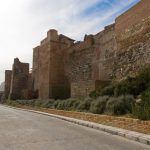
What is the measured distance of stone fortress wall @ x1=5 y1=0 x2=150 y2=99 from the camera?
18.7 m

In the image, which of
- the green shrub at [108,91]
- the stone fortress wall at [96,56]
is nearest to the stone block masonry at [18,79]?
the stone fortress wall at [96,56]

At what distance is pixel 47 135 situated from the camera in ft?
34.4

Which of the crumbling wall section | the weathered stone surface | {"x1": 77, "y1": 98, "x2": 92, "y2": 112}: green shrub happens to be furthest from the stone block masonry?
{"x1": 77, "y1": 98, "x2": 92, "y2": 112}: green shrub

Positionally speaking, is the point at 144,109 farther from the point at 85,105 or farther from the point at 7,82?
the point at 7,82

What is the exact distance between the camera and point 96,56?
89.2ft

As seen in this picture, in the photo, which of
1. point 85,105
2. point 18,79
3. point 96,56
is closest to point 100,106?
point 85,105

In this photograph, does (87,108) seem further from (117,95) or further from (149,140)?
(149,140)

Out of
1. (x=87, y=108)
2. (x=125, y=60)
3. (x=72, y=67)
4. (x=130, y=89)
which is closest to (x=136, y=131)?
(x=130, y=89)

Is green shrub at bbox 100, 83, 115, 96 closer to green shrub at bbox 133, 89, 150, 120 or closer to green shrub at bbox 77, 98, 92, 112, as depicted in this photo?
green shrub at bbox 77, 98, 92, 112

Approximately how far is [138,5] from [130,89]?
19.1 ft

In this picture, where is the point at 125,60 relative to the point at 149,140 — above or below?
above

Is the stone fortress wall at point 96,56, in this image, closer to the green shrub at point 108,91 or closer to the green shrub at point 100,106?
the green shrub at point 108,91

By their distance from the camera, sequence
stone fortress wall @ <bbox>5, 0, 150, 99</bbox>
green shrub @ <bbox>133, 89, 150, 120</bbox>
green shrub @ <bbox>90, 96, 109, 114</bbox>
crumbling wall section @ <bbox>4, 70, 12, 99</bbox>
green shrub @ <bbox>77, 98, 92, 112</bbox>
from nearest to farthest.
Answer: green shrub @ <bbox>133, 89, 150, 120</bbox> → green shrub @ <bbox>90, 96, 109, 114</bbox> → stone fortress wall @ <bbox>5, 0, 150, 99</bbox> → green shrub @ <bbox>77, 98, 92, 112</bbox> → crumbling wall section @ <bbox>4, 70, 12, 99</bbox>

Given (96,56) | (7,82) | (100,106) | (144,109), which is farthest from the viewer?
(7,82)
